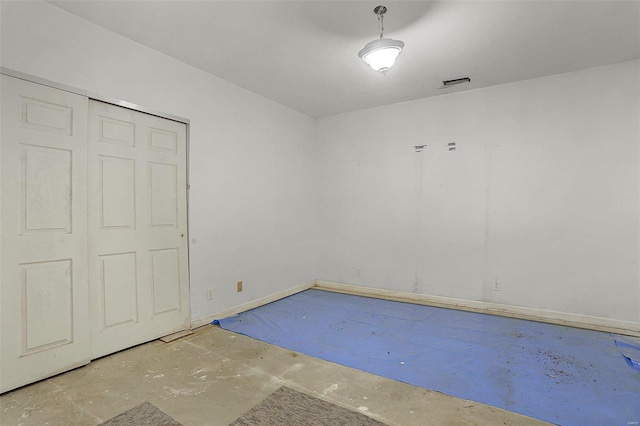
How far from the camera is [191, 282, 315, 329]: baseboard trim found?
3.45 meters

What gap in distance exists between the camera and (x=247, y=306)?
400cm

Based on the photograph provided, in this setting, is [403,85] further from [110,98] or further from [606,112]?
[110,98]

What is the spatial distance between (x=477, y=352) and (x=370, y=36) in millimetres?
3063

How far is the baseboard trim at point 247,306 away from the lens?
345 centimetres

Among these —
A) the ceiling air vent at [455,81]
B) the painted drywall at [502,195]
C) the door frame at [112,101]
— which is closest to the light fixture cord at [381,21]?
the ceiling air vent at [455,81]

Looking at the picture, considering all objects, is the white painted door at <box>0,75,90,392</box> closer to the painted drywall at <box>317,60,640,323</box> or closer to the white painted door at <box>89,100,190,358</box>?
the white painted door at <box>89,100,190,358</box>

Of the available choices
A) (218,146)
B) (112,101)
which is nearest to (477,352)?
(218,146)

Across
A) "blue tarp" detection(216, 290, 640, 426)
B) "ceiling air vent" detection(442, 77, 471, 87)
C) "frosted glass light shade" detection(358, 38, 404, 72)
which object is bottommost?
"blue tarp" detection(216, 290, 640, 426)

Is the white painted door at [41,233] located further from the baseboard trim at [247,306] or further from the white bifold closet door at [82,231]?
the baseboard trim at [247,306]

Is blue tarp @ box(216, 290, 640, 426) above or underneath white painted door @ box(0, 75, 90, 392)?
underneath

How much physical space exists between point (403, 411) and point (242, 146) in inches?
133

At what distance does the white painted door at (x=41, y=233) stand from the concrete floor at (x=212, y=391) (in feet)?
0.86

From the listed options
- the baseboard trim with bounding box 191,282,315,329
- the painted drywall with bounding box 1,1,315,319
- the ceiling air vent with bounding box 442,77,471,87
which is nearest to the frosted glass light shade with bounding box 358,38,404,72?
the ceiling air vent with bounding box 442,77,471,87

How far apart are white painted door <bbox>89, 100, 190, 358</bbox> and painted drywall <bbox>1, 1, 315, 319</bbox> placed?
0.17 metres
